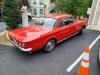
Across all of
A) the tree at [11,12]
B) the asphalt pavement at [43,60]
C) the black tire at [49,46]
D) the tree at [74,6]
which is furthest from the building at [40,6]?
the black tire at [49,46]

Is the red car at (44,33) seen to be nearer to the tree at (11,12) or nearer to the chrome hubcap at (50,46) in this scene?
the chrome hubcap at (50,46)

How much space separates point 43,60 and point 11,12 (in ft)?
11.7

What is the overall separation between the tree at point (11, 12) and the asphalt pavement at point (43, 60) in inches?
65.5

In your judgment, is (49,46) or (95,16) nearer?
(49,46)

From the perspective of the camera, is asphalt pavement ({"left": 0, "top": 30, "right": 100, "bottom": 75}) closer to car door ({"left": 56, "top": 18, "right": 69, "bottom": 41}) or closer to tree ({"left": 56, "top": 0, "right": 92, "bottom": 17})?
car door ({"left": 56, "top": 18, "right": 69, "bottom": 41})

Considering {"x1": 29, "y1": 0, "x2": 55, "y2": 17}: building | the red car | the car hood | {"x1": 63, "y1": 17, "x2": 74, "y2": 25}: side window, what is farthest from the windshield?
{"x1": 29, "y1": 0, "x2": 55, "y2": 17}: building

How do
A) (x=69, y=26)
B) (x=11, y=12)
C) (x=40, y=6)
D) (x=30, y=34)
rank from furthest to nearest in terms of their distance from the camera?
(x=40, y=6), (x=11, y=12), (x=69, y=26), (x=30, y=34)

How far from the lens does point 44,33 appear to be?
15.9 feet

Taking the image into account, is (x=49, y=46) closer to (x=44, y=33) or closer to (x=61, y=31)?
(x=44, y=33)

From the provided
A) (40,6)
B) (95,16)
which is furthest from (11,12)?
(40,6)

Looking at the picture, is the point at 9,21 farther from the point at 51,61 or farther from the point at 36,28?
the point at 51,61

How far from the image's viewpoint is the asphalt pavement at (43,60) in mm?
3944

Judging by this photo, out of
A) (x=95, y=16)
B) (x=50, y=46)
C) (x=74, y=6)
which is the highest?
(x=74, y=6)

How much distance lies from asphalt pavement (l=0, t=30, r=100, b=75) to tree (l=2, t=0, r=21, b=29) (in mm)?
1664
